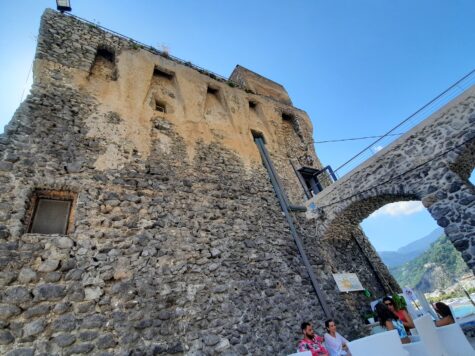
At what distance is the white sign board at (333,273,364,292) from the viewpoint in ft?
20.4

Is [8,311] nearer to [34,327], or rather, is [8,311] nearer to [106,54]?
[34,327]

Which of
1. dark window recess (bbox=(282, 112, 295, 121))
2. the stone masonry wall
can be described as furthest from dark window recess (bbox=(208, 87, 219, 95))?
the stone masonry wall

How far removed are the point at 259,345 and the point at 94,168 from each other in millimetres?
4103

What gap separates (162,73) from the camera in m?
7.25

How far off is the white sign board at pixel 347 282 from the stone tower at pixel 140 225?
0.58 feet

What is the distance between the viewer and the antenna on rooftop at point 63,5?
6285 millimetres

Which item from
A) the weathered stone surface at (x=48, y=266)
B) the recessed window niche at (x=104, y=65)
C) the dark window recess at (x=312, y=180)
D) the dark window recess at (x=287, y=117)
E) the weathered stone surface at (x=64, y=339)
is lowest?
the weathered stone surface at (x=64, y=339)

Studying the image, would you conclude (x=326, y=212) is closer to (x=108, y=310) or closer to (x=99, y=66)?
(x=108, y=310)

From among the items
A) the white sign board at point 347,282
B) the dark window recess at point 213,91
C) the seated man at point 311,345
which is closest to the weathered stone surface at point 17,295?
the seated man at point 311,345

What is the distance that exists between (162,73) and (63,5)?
2677mm

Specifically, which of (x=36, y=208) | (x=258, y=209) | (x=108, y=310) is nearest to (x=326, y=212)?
(x=258, y=209)

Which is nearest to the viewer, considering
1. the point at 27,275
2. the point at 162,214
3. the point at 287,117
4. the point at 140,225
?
the point at 27,275

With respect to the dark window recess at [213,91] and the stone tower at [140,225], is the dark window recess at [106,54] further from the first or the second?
the dark window recess at [213,91]

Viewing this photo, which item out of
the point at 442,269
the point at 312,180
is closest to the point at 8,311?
the point at 312,180
